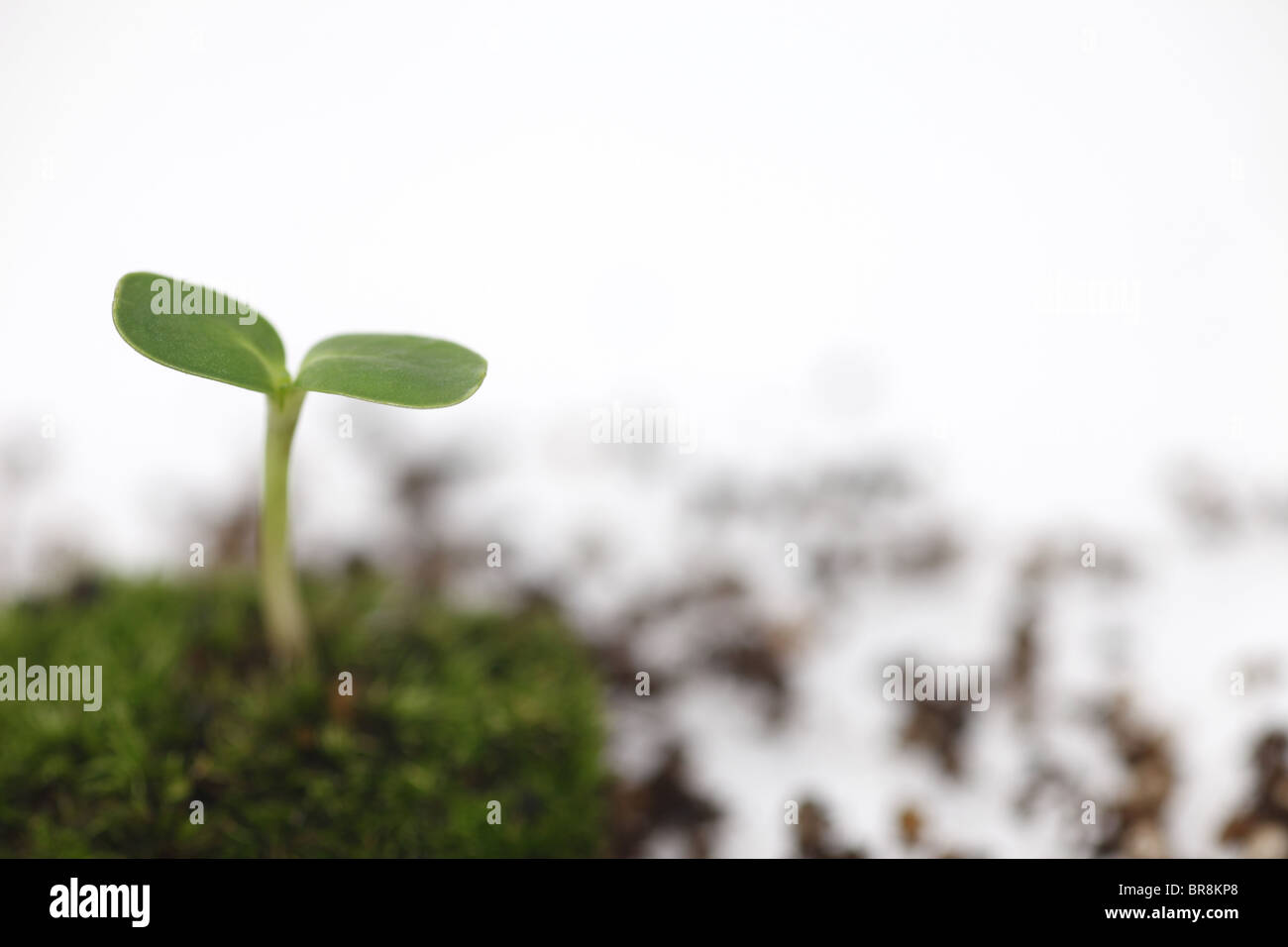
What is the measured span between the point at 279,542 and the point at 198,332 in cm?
20

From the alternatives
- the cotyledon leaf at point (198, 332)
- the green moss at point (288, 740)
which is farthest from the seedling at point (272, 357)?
the green moss at point (288, 740)

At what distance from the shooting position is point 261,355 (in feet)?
2.07

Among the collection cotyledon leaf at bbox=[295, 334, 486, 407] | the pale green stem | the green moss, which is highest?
cotyledon leaf at bbox=[295, 334, 486, 407]

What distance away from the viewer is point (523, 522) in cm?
140

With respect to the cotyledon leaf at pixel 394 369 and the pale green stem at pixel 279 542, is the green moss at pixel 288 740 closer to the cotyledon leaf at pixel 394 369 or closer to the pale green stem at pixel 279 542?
the pale green stem at pixel 279 542

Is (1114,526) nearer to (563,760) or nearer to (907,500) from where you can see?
(907,500)

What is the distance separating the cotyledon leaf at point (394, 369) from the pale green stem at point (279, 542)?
4 centimetres

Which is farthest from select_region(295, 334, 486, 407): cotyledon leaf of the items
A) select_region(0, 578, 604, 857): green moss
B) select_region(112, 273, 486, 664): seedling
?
select_region(0, 578, 604, 857): green moss

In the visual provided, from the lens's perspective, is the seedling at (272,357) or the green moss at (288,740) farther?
the green moss at (288,740)

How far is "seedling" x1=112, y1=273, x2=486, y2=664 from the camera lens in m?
A: 0.58

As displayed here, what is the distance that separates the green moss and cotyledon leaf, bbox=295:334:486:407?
0.31 meters

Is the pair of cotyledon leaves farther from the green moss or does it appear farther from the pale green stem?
the green moss

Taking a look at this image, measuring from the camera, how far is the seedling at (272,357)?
0.58m
